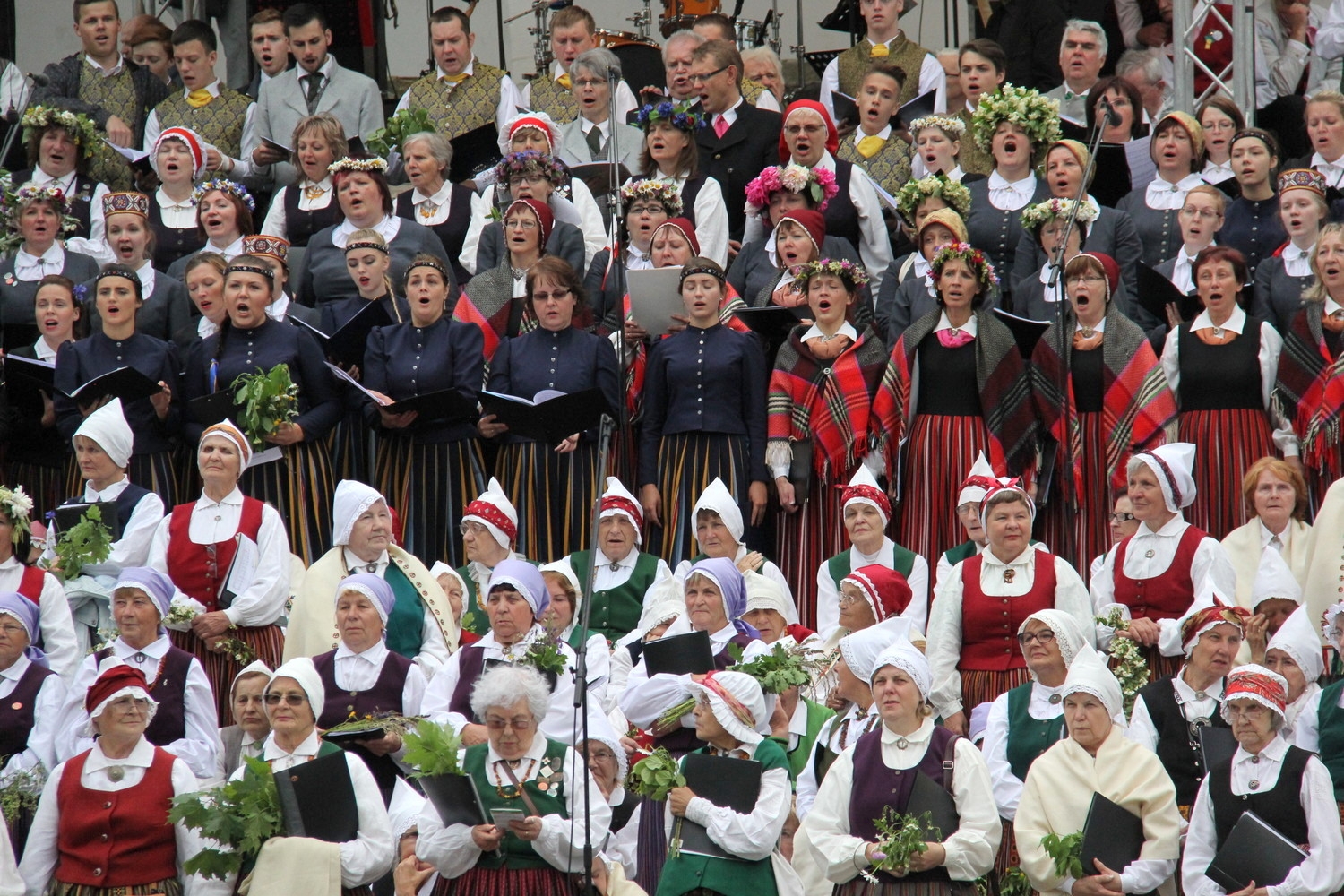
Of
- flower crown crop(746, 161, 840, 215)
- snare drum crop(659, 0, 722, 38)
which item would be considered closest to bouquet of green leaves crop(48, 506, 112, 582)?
flower crown crop(746, 161, 840, 215)

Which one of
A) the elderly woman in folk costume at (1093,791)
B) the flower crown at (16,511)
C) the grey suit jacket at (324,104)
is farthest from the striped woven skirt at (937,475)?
the grey suit jacket at (324,104)

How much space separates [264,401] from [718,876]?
10.8 feet

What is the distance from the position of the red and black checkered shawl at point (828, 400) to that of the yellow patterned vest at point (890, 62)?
106 inches

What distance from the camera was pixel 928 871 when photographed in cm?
609

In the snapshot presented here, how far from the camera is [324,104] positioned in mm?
11523

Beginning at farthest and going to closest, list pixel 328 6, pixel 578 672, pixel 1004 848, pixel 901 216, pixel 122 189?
pixel 328 6 → pixel 122 189 → pixel 901 216 → pixel 1004 848 → pixel 578 672

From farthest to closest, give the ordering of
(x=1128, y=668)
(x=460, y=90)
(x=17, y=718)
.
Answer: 1. (x=460, y=90)
2. (x=17, y=718)
3. (x=1128, y=668)

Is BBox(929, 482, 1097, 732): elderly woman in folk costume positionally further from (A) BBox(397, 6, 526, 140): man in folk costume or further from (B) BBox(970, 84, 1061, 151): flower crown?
(A) BBox(397, 6, 526, 140): man in folk costume

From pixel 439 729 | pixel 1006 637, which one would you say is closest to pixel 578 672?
pixel 439 729

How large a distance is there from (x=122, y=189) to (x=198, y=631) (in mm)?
4166

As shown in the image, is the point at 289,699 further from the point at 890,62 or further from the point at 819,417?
the point at 890,62

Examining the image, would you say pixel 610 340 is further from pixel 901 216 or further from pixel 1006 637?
pixel 1006 637

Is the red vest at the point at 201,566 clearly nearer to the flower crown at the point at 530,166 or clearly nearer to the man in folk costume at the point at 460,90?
the flower crown at the point at 530,166

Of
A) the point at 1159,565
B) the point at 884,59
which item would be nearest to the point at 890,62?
the point at 884,59
